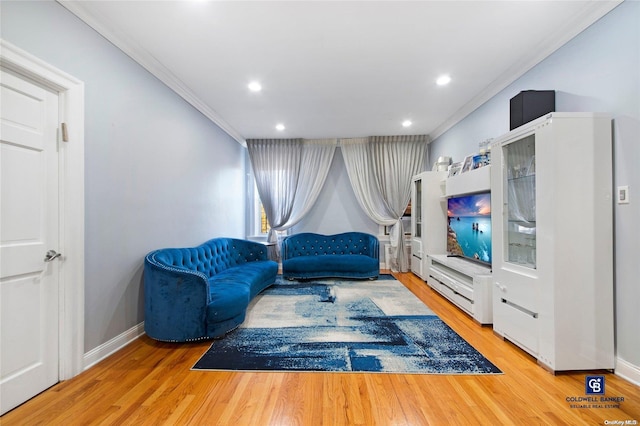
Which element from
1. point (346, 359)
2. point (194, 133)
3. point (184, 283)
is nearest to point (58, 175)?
point (184, 283)

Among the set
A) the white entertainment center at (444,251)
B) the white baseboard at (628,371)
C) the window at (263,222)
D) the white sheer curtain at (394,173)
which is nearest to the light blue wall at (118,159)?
the window at (263,222)

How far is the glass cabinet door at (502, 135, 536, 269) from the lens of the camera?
2.18 m

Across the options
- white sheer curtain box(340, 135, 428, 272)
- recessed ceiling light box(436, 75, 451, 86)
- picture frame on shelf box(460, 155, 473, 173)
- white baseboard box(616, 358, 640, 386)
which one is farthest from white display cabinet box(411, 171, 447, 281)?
white baseboard box(616, 358, 640, 386)

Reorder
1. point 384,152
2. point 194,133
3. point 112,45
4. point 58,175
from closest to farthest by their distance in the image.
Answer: point 58,175, point 112,45, point 194,133, point 384,152

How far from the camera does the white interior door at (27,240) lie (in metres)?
1.57

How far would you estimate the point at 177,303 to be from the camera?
2318 mm

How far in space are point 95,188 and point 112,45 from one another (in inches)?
48.3

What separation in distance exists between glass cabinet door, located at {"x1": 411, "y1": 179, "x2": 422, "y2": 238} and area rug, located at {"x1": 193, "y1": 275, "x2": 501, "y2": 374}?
158 cm

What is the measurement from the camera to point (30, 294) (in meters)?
1.69

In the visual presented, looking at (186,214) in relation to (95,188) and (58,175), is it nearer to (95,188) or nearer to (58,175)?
(95,188)

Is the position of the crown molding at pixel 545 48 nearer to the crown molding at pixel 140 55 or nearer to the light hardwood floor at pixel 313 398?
the light hardwood floor at pixel 313 398

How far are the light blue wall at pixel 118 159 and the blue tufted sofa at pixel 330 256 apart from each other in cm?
185

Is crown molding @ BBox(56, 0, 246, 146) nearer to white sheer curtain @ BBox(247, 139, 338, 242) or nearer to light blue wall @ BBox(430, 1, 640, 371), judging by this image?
white sheer curtain @ BBox(247, 139, 338, 242)

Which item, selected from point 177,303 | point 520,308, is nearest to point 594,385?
point 520,308
